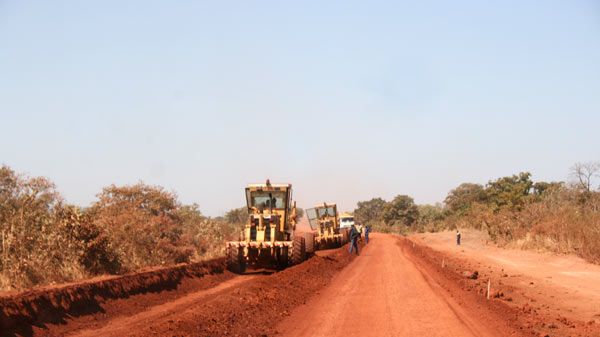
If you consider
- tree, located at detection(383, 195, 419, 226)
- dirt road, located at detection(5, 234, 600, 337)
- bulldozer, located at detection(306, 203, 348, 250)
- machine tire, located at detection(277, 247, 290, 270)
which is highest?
tree, located at detection(383, 195, 419, 226)

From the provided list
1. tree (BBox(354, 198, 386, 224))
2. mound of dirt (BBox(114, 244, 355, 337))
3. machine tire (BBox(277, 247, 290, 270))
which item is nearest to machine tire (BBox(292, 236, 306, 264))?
machine tire (BBox(277, 247, 290, 270))

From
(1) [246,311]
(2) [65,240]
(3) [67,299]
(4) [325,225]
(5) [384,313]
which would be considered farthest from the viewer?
(4) [325,225]

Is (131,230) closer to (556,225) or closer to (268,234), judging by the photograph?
(268,234)

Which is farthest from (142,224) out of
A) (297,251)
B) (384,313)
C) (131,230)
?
(384,313)

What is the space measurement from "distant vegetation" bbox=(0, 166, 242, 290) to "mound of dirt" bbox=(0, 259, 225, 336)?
1645mm

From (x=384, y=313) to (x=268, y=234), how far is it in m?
10.2

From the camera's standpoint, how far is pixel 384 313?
11.4 m

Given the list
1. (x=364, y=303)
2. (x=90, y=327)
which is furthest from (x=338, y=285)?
(x=90, y=327)

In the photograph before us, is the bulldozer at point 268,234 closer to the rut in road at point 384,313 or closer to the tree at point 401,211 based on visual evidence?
the rut in road at point 384,313

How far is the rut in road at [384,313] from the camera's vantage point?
9.75 meters

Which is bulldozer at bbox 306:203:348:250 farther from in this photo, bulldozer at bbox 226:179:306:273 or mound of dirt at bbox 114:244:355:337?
mound of dirt at bbox 114:244:355:337

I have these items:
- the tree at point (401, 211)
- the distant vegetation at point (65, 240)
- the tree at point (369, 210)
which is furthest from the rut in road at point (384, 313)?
the tree at point (369, 210)

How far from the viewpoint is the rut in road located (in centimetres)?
975

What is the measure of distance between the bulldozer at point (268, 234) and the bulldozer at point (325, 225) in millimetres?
13949
